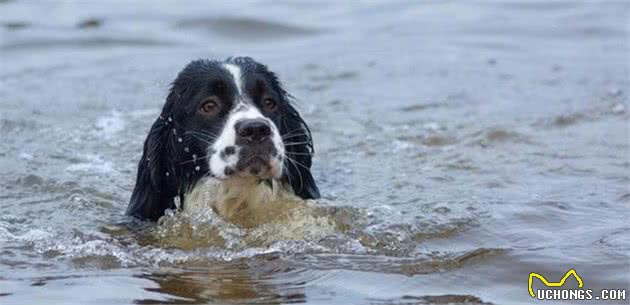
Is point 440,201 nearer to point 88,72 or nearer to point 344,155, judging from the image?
point 344,155

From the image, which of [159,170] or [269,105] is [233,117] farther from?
[159,170]

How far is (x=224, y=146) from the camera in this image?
5.86 metres

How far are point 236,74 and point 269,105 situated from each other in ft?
0.71

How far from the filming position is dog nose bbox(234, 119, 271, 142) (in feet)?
19.0

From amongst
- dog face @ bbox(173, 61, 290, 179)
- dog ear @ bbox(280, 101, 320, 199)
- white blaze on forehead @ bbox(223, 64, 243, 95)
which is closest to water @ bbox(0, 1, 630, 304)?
dog ear @ bbox(280, 101, 320, 199)

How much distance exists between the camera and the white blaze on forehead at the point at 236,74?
241 inches

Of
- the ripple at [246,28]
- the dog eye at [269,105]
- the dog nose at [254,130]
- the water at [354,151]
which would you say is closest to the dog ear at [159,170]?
the water at [354,151]

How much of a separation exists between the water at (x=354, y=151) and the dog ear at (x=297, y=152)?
0.13 meters

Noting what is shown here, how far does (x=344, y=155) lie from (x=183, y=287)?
10.3 feet

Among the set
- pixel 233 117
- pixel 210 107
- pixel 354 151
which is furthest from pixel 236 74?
pixel 354 151

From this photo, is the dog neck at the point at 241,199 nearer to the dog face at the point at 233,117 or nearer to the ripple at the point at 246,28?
the dog face at the point at 233,117

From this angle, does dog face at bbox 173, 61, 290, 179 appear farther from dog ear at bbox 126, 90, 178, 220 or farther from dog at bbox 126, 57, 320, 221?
dog ear at bbox 126, 90, 178, 220

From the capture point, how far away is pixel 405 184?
7742 mm

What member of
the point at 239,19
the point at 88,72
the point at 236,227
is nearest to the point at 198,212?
the point at 236,227
